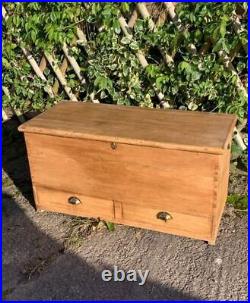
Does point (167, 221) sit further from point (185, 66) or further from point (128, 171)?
→ point (185, 66)

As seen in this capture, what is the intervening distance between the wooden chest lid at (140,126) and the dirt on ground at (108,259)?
0.61 meters

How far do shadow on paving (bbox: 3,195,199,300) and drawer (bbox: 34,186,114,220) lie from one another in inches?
8.8

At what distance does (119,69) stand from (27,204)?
3.63 ft

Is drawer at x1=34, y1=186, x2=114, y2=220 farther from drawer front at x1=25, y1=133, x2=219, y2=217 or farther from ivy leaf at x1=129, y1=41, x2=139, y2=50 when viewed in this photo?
ivy leaf at x1=129, y1=41, x2=139, y2=50

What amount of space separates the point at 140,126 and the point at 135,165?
0.23 metres

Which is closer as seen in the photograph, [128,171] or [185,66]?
[128,171]

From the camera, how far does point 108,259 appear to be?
7.28 ft

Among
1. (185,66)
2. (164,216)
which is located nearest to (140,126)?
(164,216)

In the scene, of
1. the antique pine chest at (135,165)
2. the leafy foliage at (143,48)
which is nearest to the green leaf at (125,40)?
the leafy foliage at (143,48)

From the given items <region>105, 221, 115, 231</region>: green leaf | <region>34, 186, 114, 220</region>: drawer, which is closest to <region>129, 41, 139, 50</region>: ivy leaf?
<region>34, 186, 114, 220</region>: drawer

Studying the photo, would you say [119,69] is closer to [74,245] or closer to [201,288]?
[74,245]

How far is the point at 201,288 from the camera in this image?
2.01 metres

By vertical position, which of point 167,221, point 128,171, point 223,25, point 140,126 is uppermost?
point 223,25

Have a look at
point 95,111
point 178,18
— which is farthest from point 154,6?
point 95,111
